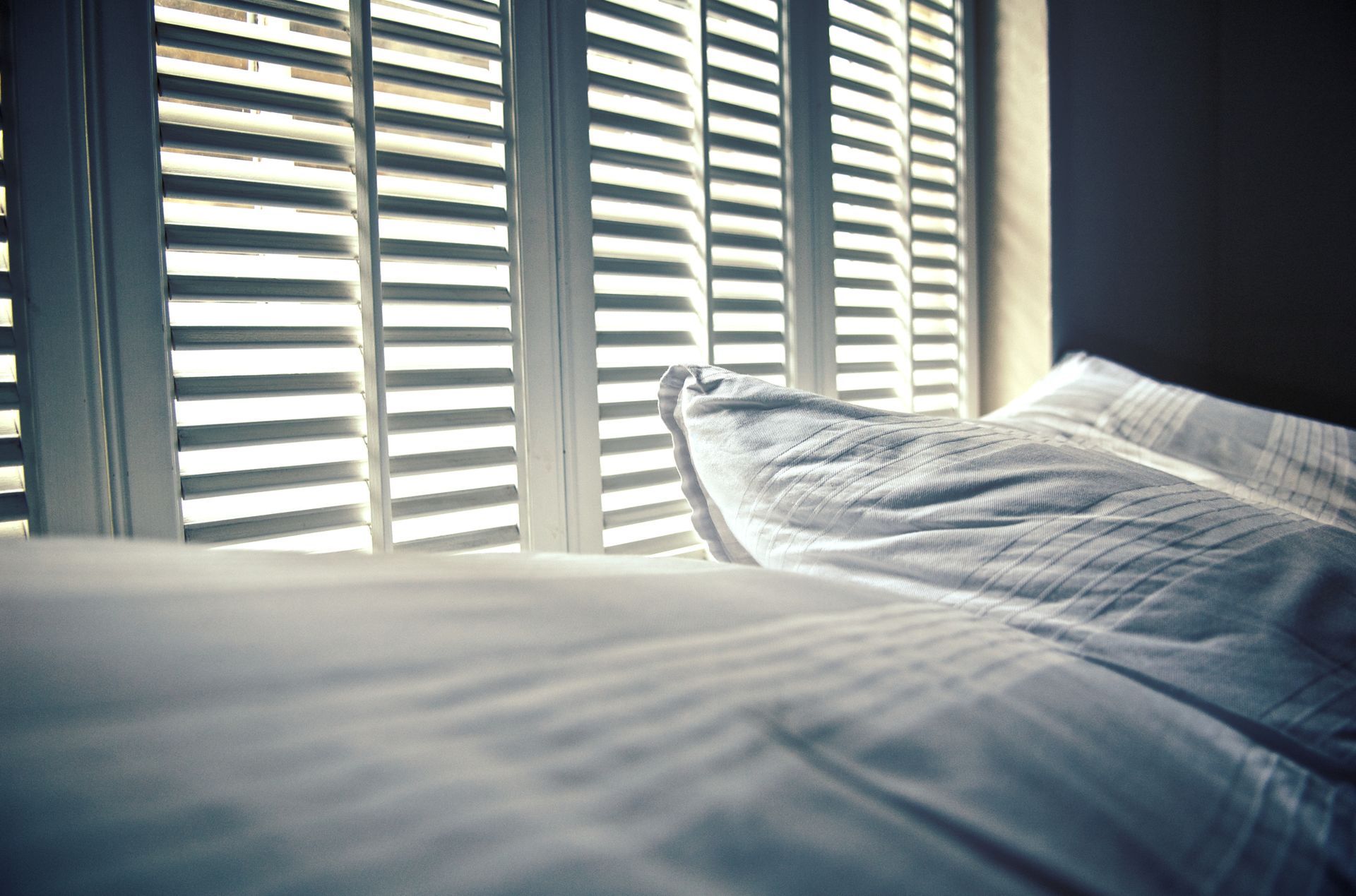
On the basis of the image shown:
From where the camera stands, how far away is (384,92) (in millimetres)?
957

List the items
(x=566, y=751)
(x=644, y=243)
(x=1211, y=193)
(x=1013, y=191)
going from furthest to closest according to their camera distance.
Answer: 1. (x=1211, y=193)
2. (x=1013, y=191)
3. (x=644, y=243)
4. (x=566, y=751)

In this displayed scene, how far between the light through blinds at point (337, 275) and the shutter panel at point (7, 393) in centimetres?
13

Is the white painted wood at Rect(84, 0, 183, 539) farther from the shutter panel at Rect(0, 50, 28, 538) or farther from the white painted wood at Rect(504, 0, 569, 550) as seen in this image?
the white painted wood at Rect(504, 0, 569, 550)

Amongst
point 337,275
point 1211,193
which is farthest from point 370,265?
point 1211,193

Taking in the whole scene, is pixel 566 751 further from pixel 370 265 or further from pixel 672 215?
pixel 672 215

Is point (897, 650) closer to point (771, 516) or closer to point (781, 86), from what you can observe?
point (771, 516)

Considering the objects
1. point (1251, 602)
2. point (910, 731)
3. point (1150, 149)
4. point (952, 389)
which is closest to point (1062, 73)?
point (1150, 149)

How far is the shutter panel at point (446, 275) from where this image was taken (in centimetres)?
96

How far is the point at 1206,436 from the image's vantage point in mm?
1092

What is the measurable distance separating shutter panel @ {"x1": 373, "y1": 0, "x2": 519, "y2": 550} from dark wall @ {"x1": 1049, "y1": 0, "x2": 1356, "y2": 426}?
127cm

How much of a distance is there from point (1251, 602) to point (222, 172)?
105 centimetres

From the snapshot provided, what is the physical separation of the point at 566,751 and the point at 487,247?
34.1 inches

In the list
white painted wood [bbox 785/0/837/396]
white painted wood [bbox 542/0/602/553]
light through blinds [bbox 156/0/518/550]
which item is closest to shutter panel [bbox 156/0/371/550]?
light through blinds [bbox 156/0/518/550]

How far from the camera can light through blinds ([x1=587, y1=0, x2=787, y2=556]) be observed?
1143 millimetres
